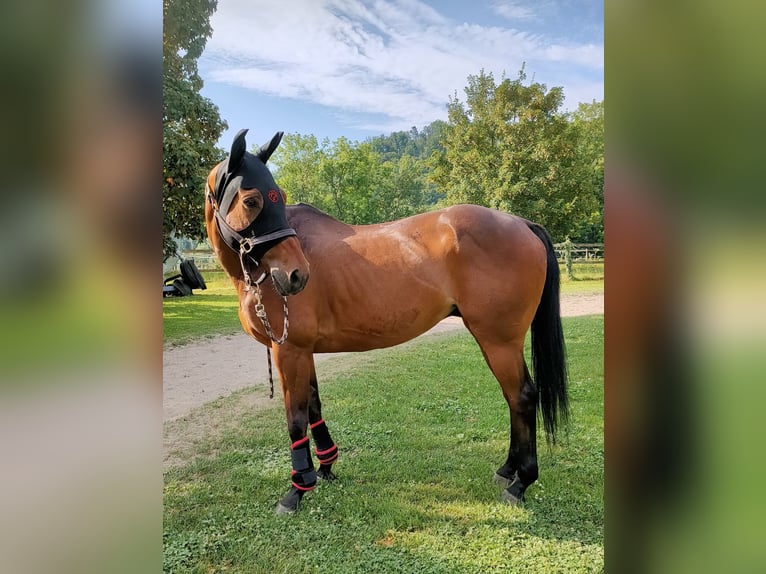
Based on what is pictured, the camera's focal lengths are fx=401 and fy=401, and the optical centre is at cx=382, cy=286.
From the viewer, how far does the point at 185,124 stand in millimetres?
6988

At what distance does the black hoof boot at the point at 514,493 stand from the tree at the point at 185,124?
14.6ft

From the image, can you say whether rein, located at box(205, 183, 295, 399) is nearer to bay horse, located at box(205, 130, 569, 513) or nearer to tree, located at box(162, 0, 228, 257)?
bay horse, located at box(205, 130, 569, 513)

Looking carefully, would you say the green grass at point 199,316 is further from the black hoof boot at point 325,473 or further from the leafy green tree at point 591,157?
the leafy green tree at point 591,157

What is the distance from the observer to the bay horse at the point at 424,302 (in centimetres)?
292

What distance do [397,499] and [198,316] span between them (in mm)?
5334

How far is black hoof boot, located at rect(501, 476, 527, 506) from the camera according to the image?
9.49 feet

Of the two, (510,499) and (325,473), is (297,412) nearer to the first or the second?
(325,473)

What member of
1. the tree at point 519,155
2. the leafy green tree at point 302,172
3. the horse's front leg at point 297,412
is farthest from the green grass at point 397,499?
the leafy green tree at point 302,172

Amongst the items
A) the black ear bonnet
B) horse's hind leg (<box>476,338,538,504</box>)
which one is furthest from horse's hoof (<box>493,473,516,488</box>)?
the black ear bonnet

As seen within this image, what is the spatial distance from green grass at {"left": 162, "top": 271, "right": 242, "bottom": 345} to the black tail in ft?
15.8
